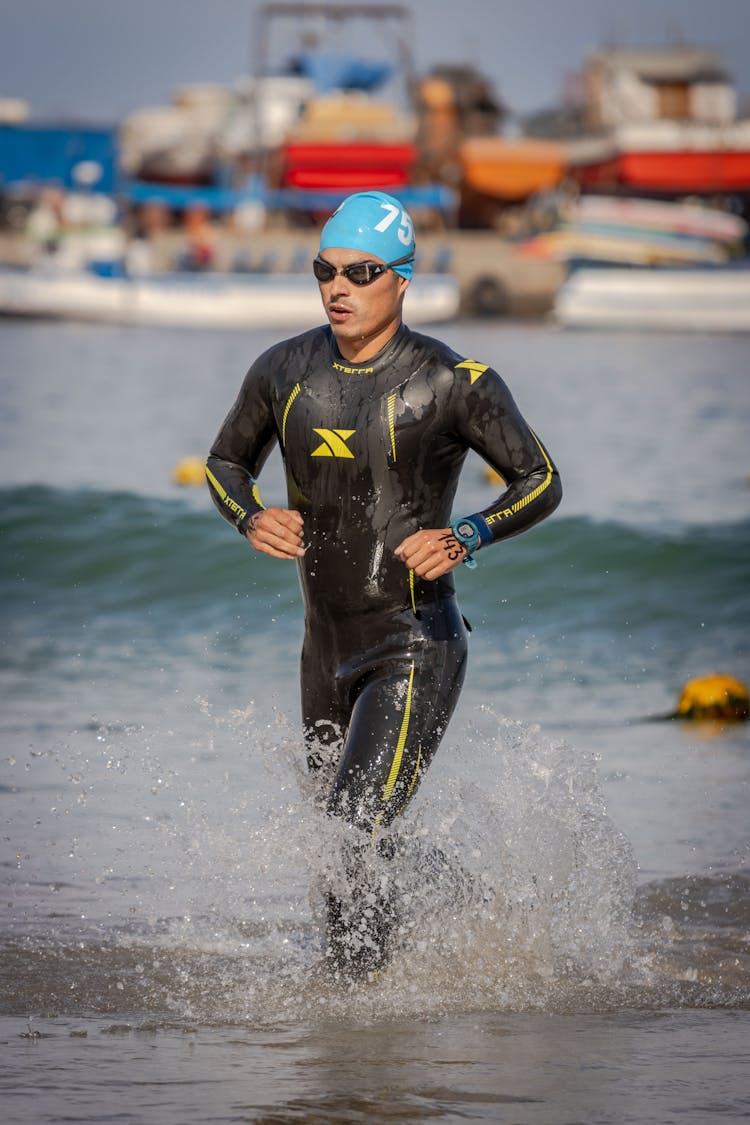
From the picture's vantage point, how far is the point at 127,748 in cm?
833

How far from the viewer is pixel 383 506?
4.89 metres

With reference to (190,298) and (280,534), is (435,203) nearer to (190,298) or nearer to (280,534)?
(190,298)

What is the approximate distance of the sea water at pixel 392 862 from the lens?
175 inches

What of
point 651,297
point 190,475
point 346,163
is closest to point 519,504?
point 190,475

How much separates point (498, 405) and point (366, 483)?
409mm

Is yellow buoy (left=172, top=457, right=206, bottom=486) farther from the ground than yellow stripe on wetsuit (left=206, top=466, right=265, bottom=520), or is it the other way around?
yellow stripe on wetsuit (left=206, top=466, right=265, bottom=520)

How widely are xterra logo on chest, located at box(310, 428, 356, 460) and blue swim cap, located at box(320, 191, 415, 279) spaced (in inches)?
18.7

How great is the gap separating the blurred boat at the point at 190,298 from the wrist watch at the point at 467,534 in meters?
46.8

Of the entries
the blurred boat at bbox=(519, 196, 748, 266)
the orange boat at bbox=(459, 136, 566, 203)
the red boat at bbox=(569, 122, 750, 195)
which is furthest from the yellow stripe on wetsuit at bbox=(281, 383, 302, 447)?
the orange boat at bbox=(459, 136, 566, 203)

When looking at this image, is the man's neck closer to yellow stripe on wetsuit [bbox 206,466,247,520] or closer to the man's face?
the man's face

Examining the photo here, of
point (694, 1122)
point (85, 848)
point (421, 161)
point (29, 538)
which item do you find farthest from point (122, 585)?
point (421, 161)

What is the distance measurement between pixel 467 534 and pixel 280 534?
488mm

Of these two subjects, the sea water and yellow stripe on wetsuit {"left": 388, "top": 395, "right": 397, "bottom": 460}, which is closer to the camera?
the sea water

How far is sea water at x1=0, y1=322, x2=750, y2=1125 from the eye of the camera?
14.6ft
